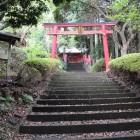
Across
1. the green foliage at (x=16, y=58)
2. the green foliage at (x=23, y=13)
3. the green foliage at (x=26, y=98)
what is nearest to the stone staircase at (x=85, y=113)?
the green foliage at (x=26, y=98)

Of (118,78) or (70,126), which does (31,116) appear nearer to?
(70,126)

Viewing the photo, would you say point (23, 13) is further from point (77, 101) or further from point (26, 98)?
point (77, 101)

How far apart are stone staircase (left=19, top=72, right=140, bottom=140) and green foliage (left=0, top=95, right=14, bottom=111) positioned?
65cm

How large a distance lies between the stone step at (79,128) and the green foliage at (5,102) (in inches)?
27.5

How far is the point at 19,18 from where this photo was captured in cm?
764

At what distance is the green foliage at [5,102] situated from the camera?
578cm

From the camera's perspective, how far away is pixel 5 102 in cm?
613

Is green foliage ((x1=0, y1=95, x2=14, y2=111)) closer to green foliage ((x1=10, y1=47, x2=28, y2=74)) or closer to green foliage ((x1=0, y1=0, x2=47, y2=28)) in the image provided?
green foliage ((x1=0, y1=0, x2=47, y2=28))

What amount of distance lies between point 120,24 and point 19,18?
13544 millimetres

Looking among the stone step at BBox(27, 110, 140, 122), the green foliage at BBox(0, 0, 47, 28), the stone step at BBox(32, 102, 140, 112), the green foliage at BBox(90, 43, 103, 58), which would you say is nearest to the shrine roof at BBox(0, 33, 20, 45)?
the green foliage at BBox(0, 0, 47, 28)

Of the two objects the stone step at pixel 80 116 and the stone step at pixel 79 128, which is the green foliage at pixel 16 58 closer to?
the stone step at pixel 80 116

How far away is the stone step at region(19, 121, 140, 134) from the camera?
222 inches

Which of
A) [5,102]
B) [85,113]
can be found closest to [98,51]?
[85,113]

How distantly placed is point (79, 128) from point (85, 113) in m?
0.96
